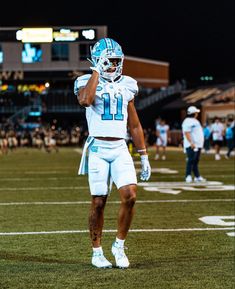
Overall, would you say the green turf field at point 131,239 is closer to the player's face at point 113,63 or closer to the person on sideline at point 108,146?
the person on sideline at point 108,146

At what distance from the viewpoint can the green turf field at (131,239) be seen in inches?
210

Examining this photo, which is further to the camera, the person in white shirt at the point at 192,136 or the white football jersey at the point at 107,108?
the person in white shirt at the point at 192,136

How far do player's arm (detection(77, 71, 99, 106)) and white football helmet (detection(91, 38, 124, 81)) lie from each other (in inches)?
5.4

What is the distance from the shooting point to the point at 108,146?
584 cm

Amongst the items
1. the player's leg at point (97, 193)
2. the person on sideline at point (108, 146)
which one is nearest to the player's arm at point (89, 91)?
the person on sideline at point (108, 146)

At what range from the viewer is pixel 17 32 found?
1803 centimetres

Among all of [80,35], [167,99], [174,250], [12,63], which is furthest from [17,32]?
[12,63]

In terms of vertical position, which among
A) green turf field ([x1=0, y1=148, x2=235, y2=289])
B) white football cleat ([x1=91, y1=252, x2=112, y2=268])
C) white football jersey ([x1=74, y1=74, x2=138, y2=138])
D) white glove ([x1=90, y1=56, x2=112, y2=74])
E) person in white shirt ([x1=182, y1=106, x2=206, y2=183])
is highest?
white glove ([x1=90, y1=56, x2=112, y2=74])

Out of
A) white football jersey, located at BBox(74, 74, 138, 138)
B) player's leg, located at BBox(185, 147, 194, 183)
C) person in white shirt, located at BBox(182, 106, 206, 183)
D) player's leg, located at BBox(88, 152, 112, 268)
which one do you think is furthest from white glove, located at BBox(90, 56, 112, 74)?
player's leg, located at BBox(185, 147, 194, 183)

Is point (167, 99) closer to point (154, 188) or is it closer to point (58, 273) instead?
point (154, 188)

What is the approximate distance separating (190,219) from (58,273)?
3.36m

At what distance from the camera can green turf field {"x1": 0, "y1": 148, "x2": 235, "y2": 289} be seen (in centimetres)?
532

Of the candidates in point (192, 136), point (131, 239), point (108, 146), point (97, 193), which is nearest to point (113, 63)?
point (108, 146)

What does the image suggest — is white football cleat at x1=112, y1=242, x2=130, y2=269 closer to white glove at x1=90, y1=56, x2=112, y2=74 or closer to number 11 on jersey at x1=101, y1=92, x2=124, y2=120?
number 11 on jersey at x1=101, y1=92, x2=124, y2=120
